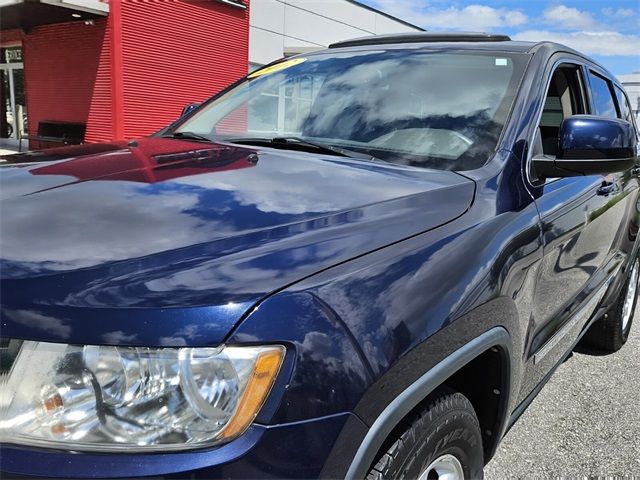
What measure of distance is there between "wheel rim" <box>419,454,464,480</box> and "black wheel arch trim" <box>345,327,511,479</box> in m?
0.21

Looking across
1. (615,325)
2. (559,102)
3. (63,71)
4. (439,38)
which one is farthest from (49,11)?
(615,325)

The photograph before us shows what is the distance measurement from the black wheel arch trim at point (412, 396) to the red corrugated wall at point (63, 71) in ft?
44.2

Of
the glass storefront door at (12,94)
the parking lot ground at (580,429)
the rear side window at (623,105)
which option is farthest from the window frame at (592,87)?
the glass storefront door at (12,94)

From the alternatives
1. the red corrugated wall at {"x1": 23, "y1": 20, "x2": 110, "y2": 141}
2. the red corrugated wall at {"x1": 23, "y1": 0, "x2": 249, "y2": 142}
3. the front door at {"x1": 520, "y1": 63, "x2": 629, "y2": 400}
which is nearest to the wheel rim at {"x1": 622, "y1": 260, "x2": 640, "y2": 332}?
the front door at {"x1": 520, "y1": 63, "x2": 629, "y2": 400}

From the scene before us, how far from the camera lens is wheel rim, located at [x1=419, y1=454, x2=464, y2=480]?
1.53m

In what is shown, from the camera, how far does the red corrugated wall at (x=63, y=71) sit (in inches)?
538

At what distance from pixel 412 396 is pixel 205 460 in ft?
1.69

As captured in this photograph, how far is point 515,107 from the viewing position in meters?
2.22

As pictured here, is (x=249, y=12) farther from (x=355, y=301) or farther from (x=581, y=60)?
(x=355, y=301)

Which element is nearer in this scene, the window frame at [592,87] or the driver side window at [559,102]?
the driver side window at [559,102]

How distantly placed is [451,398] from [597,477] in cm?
149

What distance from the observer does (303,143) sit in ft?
7.75

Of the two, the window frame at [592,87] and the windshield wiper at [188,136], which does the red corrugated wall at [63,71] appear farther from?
the window frame at [592,87]

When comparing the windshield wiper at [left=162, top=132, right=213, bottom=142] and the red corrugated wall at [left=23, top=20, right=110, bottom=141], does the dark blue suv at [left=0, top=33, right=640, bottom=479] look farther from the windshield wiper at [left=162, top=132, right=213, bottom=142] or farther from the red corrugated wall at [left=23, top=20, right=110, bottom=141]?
the red corrugated wall at [left=23, top=20, right=110, bottom=141]
